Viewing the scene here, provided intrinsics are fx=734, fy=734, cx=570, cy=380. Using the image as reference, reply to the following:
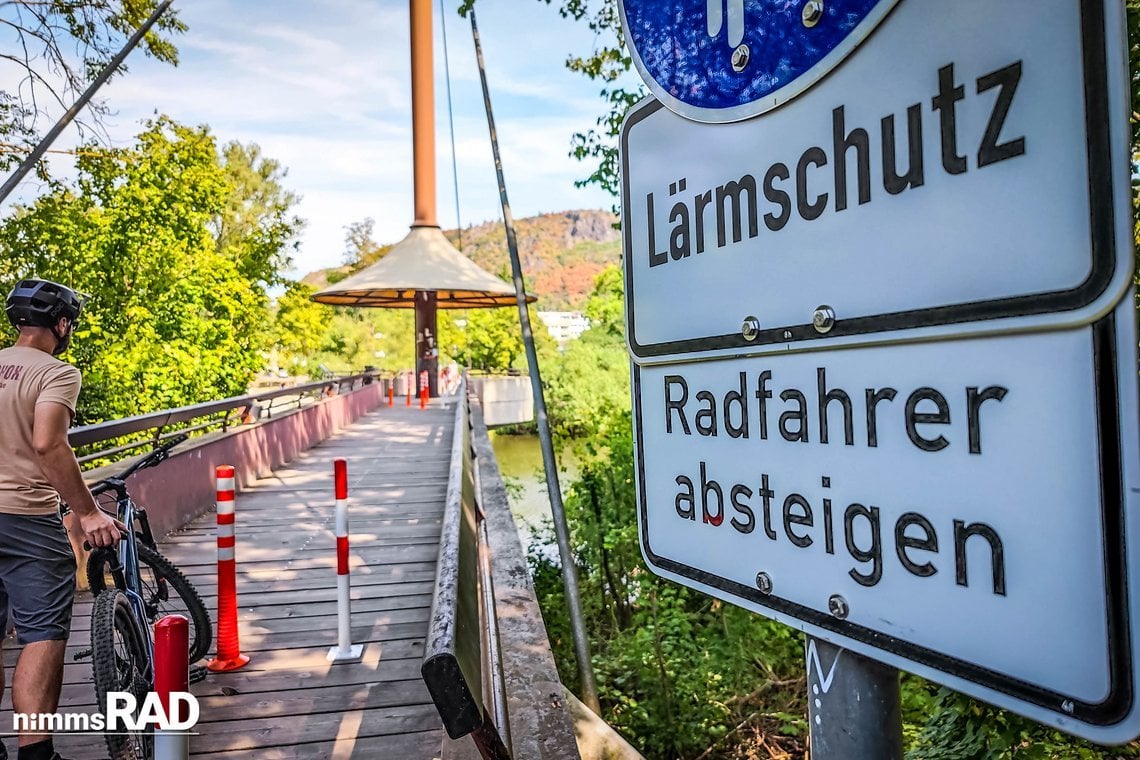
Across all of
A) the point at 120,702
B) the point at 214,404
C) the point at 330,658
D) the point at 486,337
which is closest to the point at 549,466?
the point at 214,404

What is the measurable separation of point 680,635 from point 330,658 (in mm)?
7040

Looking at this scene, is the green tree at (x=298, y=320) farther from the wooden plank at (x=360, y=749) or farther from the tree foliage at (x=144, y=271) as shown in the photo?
the wooden plank at (x=360, y=749)

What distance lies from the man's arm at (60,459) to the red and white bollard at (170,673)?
181cm

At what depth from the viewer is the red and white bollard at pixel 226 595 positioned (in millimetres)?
4195

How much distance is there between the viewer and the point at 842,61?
0.97 metres

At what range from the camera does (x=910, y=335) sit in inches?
33.9

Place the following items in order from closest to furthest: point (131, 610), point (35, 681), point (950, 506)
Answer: point (950, 506)
point (35, 681)
point (131, 610)

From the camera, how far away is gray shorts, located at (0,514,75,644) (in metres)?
2.95

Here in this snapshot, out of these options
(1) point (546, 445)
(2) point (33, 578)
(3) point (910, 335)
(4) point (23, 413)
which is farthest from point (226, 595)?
(1) point (546, 445)

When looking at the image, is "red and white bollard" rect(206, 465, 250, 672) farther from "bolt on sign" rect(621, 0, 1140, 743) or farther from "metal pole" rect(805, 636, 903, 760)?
"metal pole" rect(805, 636, 903, 760)

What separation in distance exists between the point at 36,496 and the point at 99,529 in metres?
0.28

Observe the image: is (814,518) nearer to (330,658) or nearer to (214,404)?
(330,658)

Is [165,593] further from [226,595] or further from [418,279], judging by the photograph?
[418,279]

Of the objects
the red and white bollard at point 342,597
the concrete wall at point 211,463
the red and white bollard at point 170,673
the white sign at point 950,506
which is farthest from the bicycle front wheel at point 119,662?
the white sign at point 950,506
